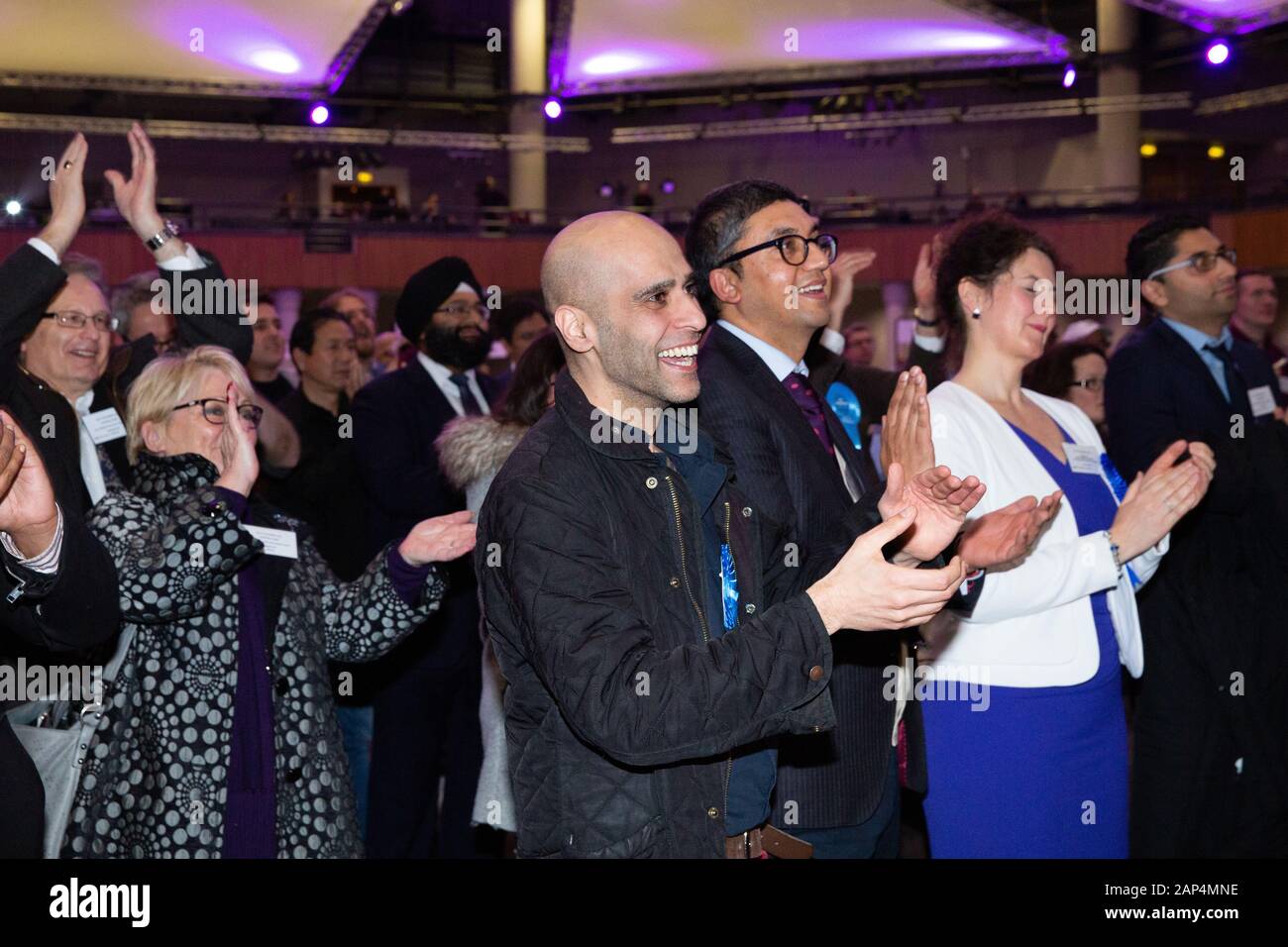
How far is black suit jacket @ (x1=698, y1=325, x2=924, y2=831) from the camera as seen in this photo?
2.26 m

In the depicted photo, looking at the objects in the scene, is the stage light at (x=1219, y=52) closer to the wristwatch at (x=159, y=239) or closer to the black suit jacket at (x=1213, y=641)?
the black suit jacket at (x=1213, y=641)

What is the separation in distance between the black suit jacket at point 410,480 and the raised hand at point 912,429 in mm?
1806

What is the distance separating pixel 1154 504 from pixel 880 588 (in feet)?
4.04

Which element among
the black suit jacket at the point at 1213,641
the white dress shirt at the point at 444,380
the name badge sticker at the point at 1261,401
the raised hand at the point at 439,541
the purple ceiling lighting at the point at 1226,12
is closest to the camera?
the raised hand at the point at 439,541

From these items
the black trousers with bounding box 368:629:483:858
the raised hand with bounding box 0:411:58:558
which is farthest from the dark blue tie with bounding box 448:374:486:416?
the raised hand with bounding box 0:411:58:558

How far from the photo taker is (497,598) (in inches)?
69.5

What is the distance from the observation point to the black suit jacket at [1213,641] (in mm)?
3070

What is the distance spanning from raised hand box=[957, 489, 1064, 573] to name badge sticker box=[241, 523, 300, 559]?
141 centimetres

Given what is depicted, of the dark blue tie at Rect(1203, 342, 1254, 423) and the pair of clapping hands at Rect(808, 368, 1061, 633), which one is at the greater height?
the dark blue tie at Rect(1203, 342, 1254, 423)

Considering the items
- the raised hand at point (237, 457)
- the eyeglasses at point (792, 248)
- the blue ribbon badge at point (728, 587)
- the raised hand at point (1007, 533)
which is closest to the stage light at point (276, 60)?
the raised hand at point (237, 457)
